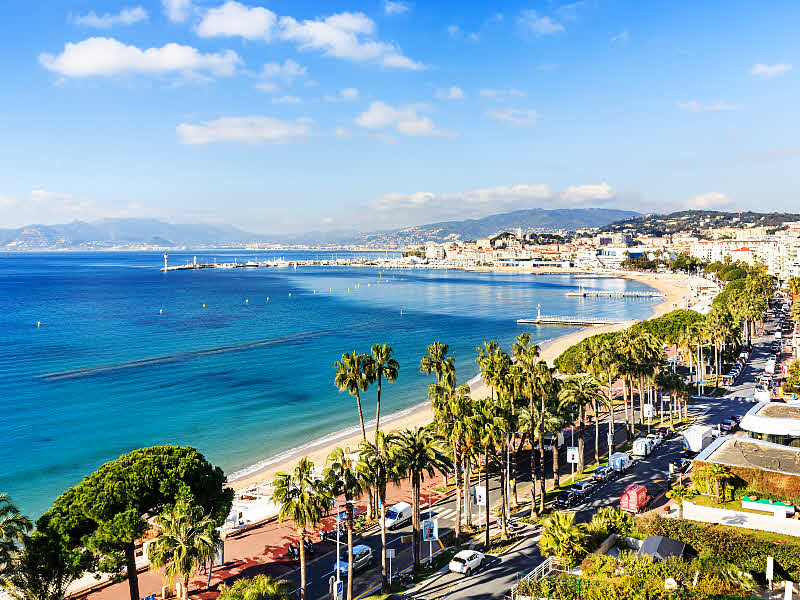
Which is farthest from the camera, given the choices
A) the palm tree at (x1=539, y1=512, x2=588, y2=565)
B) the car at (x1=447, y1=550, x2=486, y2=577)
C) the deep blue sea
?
the deep blue sea

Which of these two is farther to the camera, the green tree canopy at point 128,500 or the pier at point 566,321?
the pier at point 566,321

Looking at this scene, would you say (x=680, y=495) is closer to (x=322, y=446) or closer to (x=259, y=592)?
(x=259, y=592)

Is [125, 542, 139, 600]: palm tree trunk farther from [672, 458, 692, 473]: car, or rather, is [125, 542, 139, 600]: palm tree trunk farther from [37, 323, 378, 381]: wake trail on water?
[37, 323, 378, 381]: wake trail on water

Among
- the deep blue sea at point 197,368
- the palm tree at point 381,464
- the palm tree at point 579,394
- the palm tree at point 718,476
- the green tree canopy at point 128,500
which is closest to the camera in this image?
the green tree canopy at point 128,500

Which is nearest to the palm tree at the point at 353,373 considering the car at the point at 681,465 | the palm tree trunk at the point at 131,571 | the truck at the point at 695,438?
the palm tree trunk at the point at 131,571

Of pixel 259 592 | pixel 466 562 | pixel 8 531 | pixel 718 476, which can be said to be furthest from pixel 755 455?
pixel 8 531

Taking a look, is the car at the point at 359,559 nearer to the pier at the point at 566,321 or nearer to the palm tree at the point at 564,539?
the palm tree at the point at 564,539

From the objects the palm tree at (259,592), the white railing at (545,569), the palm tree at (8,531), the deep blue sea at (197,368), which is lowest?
the deep blue sea at (197,368)

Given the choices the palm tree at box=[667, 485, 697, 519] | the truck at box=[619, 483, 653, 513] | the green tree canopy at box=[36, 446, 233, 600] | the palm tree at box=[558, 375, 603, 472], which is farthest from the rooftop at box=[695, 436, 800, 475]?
the green tree canopy at box=[36, 446, 233, 600]
